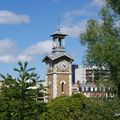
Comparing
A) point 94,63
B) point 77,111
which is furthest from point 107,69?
point 77,111

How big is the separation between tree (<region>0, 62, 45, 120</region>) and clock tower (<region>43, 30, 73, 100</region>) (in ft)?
171

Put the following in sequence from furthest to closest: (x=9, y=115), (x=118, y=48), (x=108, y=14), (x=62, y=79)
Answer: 1. (x=62, y=79)
2. (x=108, y=14)
3. (x=118, y=48)
4. (x=9, y=115)

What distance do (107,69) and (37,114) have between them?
8.24 m

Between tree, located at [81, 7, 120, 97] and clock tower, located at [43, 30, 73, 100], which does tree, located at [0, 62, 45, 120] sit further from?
clock tower, located at [43, 30, 73, 100]

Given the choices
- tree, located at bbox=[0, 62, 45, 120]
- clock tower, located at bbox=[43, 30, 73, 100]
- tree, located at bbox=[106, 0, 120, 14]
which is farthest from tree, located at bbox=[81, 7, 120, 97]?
clock tower, located at bbox=[43, 30, 73, 100]

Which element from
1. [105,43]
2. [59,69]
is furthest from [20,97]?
[59,69]

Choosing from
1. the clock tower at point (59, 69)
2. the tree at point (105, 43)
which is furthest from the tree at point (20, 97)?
the clock tower at point (59, 69)

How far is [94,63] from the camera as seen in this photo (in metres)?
30.6

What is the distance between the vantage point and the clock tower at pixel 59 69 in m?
75.8

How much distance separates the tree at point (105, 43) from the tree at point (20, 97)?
6.64 meters

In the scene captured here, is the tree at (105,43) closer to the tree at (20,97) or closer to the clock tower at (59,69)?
the tree at (20,97)

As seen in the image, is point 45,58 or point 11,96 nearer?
point 11,96

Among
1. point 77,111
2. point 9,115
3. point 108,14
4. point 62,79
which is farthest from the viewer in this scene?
point 62,79

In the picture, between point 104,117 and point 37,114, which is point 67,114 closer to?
point 104,117
